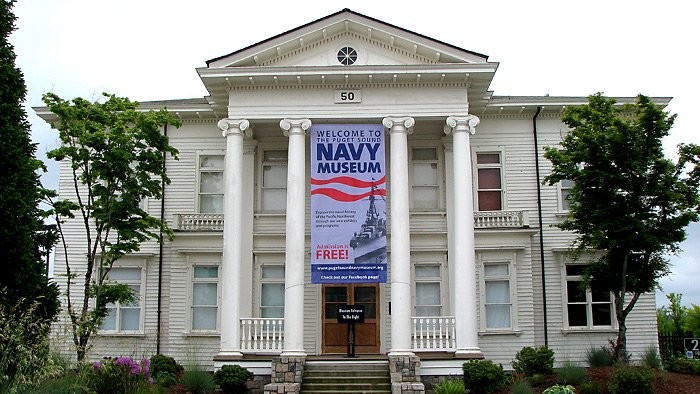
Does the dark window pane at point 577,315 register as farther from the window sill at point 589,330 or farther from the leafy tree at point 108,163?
the leafy tree at point 108,163

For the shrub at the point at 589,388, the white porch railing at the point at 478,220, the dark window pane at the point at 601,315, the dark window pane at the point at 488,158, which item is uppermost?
the dark window pane at the point at 488,158

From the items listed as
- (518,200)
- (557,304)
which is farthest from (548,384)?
(518,200)

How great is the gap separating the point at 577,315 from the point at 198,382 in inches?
504

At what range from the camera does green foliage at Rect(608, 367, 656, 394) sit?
19234 mm

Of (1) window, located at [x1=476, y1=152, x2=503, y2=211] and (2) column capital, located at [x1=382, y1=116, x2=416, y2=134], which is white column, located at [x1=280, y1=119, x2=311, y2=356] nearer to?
(2) column capital, located at [x1=382, y1=116, x2=416, y2=134]

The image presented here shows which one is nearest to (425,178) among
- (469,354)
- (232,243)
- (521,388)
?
(469,354)

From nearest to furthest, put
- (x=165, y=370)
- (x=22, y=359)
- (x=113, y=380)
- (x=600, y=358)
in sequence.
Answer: (x=22, y=359) < (x=113, y=380) < (x=165, y=370) < (x=600, y=358)

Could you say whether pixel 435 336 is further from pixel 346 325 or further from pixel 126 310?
pixel 126 310

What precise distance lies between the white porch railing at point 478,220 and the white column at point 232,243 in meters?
3.16

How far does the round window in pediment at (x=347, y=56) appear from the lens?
24072 mm

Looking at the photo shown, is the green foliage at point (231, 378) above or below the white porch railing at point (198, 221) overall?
below

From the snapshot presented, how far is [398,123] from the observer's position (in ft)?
77.3

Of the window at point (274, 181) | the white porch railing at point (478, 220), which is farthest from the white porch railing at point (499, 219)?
the window at point (274, 181)

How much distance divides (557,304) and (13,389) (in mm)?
19079
